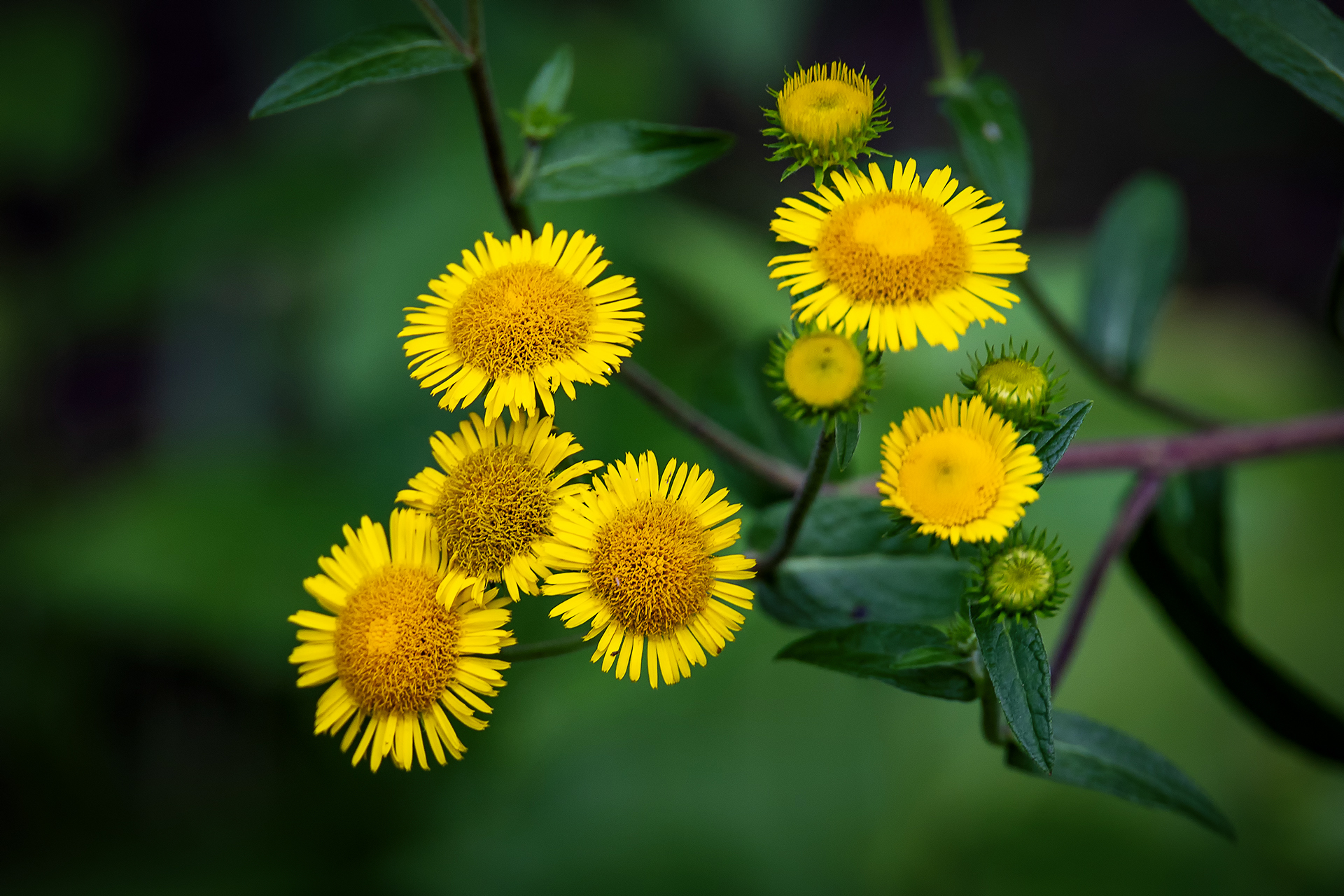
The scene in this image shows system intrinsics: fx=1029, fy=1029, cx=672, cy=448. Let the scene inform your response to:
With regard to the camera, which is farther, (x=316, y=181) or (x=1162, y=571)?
(x=316, y=181)

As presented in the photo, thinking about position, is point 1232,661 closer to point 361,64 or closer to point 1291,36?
point 1291,36

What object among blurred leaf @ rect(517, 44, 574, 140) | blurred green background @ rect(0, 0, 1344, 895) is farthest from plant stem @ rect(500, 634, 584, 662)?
blurred leaf @ rect(517, 44, 574, 140)

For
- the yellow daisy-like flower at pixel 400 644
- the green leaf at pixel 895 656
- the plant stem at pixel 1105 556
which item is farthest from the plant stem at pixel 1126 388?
the yellow daisy-like flower at pixel 400 644

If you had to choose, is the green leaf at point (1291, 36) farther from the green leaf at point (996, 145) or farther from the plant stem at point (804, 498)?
the plant stem at point (804, 498)

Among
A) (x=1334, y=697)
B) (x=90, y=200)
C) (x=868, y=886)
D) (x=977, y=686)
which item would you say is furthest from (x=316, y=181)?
(x=1334, y=697)

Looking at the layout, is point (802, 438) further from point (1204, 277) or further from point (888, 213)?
point (1204, 277)

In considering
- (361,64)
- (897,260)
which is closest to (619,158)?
(361,64)
